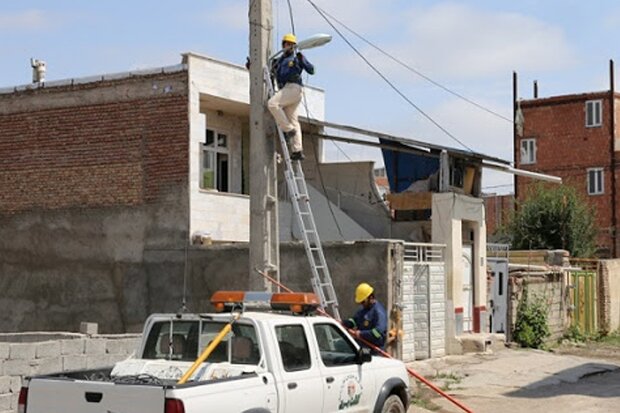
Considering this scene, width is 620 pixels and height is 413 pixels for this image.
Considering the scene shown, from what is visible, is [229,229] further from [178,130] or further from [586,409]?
[586,409]

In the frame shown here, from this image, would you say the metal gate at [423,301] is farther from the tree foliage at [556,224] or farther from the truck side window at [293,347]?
the tree foliage at [556,224]

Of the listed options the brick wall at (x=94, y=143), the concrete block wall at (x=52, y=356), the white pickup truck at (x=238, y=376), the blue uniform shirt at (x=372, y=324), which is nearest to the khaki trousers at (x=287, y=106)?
the blue uniform shirt at (x=372, y=324)

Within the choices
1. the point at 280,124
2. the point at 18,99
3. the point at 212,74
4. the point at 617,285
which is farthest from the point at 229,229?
the point at 617,285

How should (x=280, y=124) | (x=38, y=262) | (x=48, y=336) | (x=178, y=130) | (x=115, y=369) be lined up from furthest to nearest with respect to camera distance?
(x=38, y=262) < (x=178, y=130) < (x=48, y=336) < (x=280, y=124) < (x=115, y=369)

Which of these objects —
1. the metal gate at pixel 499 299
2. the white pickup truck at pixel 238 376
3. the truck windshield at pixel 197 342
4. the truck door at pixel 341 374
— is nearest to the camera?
the white pickup truck at pixel 238 376

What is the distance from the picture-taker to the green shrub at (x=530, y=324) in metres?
25.7

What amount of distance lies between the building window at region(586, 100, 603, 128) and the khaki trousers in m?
37.0

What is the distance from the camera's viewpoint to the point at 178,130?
68.6 feet

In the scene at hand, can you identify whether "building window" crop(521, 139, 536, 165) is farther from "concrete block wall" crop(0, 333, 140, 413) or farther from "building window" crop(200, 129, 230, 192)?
"concrete block wall" crop(0, 333, 140, 413)

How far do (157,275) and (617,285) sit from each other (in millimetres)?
17810

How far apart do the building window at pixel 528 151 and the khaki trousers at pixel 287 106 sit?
127 ft

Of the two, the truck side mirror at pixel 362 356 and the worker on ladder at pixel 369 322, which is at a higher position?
the worker on ladder at pixel 369 322

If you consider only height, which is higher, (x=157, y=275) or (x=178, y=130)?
(x=178, y=130)

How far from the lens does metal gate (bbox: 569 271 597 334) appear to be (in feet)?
96.4
